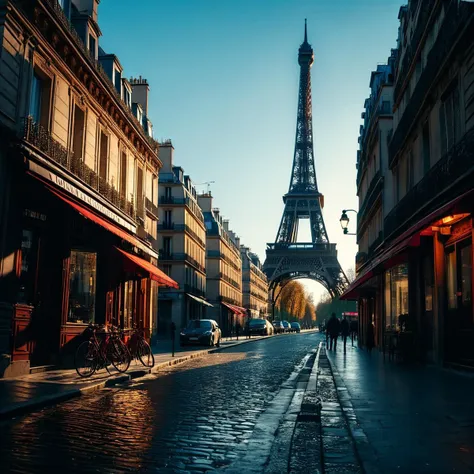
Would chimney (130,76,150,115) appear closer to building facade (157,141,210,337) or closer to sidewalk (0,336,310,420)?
sidewalk (0,336,310,420)

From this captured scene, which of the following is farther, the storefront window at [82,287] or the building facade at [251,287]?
the building facade at [251,287]

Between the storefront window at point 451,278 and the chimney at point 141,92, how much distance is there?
17.1 meters

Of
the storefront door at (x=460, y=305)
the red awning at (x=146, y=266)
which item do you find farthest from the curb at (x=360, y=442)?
the red awning at (x=146, y=266)

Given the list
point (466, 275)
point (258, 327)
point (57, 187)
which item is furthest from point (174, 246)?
point (466, 275)

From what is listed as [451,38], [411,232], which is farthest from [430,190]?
[451,38]

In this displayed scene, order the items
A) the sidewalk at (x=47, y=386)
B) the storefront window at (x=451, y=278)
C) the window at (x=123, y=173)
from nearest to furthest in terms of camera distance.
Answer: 1. the sidewalk at (x=47, y=386)
2. the storefront window at (x=451, y=278)
3. the window at (x=123, y=173)

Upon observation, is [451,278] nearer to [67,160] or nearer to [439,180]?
[439,180]

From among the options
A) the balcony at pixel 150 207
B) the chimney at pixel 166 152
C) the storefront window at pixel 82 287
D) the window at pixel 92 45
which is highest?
the chimney at pixel 166 152

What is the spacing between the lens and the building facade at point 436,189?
42.2 ft

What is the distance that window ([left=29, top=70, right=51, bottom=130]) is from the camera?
45.9 feet

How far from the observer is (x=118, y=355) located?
14.1 m

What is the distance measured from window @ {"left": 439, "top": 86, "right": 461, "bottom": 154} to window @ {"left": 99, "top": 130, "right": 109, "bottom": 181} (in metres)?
10.0

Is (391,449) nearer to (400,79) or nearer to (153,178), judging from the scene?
(400,79)

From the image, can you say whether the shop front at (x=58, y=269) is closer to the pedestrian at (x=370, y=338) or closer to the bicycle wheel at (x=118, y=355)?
the bicycle wheel at (x=118, y=355)
